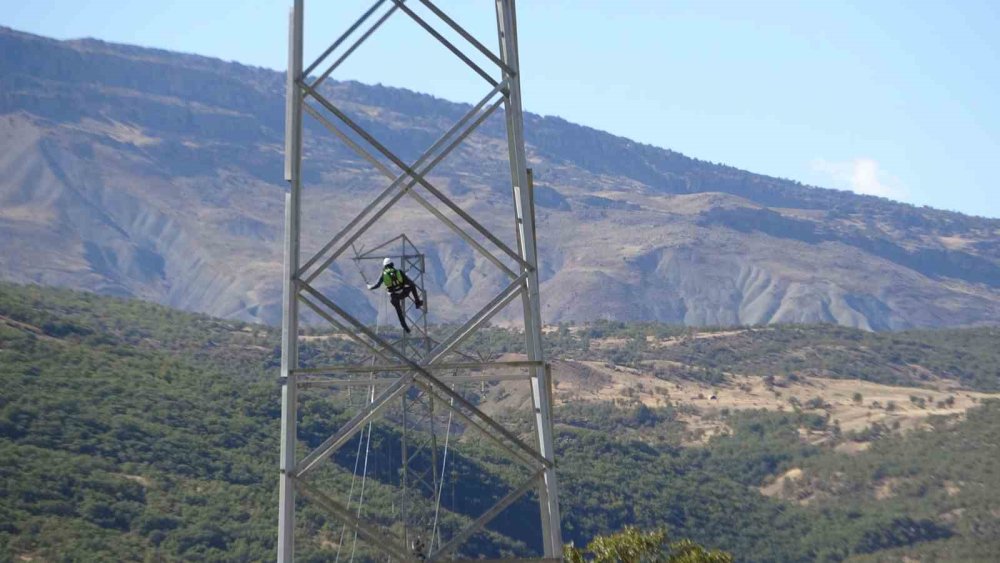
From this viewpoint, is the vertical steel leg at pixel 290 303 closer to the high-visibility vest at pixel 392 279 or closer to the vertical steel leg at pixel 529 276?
the vertical steel leg at pixel 529 276

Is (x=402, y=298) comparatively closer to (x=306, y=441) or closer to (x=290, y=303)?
(x=290, y=303)

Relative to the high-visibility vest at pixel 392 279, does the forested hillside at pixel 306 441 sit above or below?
below

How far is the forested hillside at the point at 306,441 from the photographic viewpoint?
2537 inches

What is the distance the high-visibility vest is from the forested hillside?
39.9 metres

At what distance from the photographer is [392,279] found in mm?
18641

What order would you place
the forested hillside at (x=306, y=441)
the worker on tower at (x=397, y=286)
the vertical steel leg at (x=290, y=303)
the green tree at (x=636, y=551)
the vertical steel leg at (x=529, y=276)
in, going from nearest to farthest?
the vertical steel leg at (x=290, y=303)
the vertical steel leg at (x=529, y=276)
the worker on tower at (x=397, y=286)
the green tree at (x=636, y=551)
the forested hillside at (x=306, y=441)

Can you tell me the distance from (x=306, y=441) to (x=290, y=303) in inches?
2614

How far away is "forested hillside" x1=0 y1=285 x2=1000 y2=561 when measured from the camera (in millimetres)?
64438


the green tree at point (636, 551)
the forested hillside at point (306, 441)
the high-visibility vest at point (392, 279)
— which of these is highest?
the high-visibility vest at point (392, 279)

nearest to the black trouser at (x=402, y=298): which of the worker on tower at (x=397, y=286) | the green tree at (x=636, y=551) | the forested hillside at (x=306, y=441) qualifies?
the worker on tower at (x=397, y=286)

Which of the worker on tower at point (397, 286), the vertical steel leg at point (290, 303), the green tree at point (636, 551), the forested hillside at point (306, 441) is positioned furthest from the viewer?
the forested hillside at point (306, 441)

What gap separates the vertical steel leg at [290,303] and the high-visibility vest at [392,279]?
112 inches

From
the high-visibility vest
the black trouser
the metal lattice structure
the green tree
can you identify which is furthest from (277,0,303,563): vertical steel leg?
A: the green tree

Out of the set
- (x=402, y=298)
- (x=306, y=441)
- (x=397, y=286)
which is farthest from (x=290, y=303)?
(x=306, y=441)
